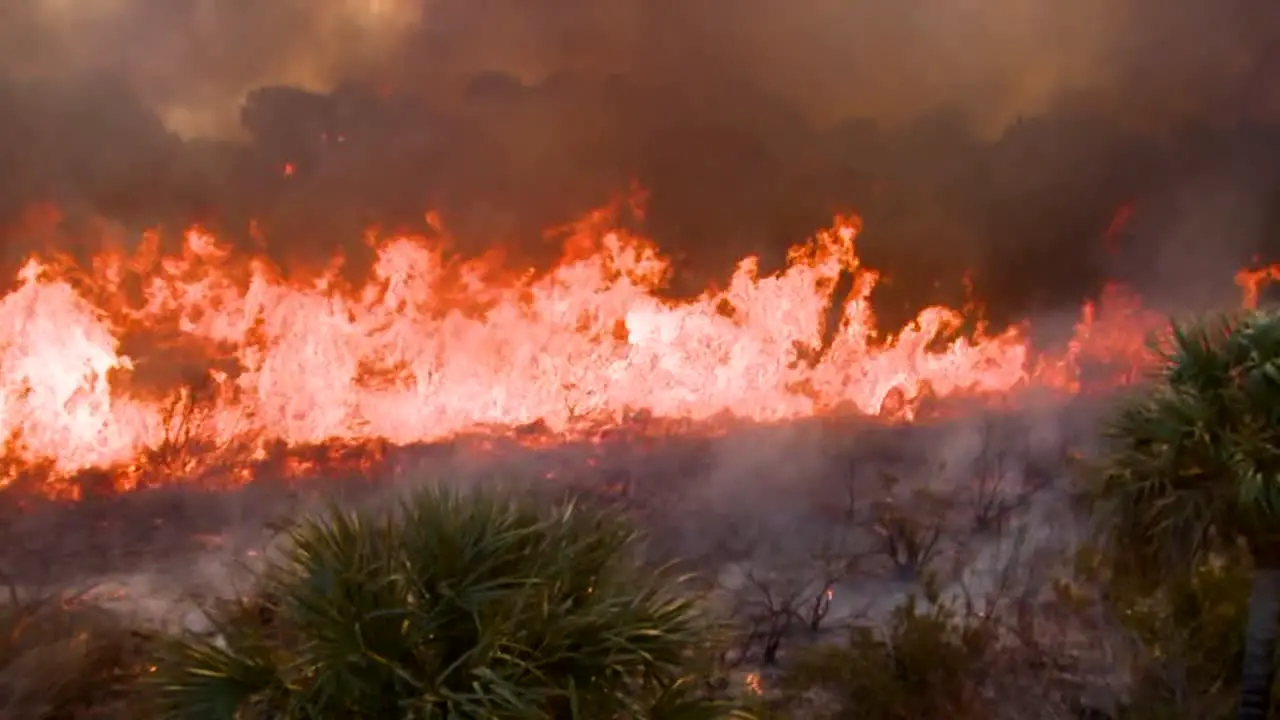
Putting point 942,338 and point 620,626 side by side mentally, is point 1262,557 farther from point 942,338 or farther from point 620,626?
point 942,338

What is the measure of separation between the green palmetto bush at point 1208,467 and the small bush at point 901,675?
2941mm

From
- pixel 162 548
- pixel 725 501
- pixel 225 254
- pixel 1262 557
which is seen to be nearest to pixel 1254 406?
pixel 1262 557

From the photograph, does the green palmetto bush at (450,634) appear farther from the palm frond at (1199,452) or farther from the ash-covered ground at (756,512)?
the ash-covered ground at (756,512)

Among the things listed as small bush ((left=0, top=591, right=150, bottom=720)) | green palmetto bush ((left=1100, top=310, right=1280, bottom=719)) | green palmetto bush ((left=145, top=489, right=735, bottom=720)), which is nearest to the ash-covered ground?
small bush ((left=0, top=591, right=150, bottom=720))

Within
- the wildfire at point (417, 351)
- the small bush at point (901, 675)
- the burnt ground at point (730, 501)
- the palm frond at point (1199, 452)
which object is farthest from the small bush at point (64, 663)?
the wildfire at point (417, 351)

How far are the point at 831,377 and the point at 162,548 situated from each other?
48.6ft

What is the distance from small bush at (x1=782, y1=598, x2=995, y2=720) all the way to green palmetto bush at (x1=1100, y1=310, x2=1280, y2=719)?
9.65 ft

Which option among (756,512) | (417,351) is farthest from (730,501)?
(417,351)

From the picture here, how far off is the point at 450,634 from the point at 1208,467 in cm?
614

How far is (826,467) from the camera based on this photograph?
20.2 metres

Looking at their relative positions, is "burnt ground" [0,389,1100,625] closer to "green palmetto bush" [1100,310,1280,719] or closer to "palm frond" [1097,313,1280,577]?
"green palmetto bush" [1100,310,1280,719]

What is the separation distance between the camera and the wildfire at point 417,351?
15883 mm

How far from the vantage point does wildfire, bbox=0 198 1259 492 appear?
15883 mm

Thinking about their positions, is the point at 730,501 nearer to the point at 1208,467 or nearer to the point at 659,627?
the point at 1208,467
